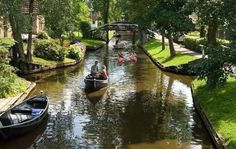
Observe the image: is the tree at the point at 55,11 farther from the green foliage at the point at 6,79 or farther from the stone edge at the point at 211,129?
the stone edge at the point at 211,129

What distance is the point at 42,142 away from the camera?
22.6m

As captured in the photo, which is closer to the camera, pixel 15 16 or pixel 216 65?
pixel 216 65

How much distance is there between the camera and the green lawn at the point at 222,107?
72.9 feet

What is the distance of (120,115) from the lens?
28.1 meters

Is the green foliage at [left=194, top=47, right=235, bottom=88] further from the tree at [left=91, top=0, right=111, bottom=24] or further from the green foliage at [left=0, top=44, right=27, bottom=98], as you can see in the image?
the tree at [left=91, top=0, right=111, bottom=24]

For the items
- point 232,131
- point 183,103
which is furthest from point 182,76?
point 232,131

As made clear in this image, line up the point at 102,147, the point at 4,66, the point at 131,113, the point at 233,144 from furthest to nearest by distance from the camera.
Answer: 1. the point at 4,66
2. the point at 131,113
3. the point at 102,147
4. the point at 233,144

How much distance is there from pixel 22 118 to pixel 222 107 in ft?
39.1

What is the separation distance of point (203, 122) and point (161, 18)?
20328 millimetres

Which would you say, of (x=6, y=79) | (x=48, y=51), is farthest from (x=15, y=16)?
(x=48, y=51)

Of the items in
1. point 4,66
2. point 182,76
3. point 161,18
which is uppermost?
point 161,18

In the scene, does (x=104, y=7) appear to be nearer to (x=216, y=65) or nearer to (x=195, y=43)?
(x=195, y=43)

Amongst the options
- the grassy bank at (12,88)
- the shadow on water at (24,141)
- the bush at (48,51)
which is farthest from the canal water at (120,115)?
the bush at (48,51)

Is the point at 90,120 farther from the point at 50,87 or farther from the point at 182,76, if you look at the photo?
the point at 182,76
